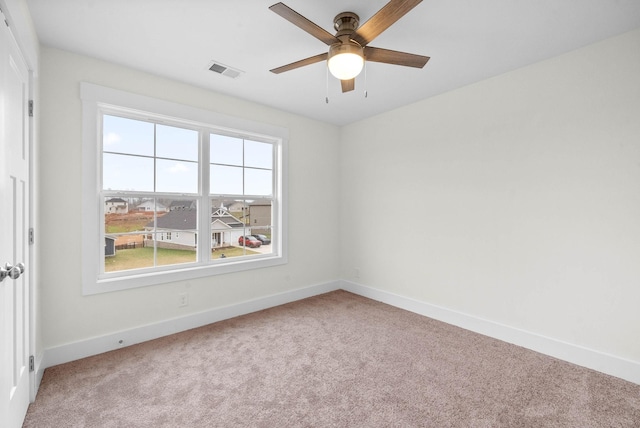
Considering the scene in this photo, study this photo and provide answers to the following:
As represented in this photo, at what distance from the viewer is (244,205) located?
3525 mm

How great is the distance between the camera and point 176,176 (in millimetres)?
2967

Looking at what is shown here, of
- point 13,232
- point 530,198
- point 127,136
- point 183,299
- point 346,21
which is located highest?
point 346,21

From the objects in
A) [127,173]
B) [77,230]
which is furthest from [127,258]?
[127,173]

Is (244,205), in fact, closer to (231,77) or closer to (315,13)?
(231,77)

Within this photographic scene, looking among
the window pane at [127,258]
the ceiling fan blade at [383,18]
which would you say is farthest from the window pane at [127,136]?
the ceiling fan blade at [383,18]

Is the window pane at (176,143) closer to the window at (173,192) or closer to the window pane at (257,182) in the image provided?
the window at (173,192)

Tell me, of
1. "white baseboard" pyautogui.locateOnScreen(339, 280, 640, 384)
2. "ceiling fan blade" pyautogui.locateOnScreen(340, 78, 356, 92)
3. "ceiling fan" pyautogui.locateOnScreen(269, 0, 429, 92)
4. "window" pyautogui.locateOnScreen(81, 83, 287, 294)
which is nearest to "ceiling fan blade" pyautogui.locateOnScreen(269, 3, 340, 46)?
"ceiling fan" pyautogui.locateOnScreen(269, 0, 429, 92)

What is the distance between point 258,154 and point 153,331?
7.35 ft

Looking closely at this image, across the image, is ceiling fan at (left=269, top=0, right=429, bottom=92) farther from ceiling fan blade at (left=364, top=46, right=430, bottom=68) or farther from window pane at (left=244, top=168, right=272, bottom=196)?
window pane at (left=244, top=168, right=272, bottom=196)

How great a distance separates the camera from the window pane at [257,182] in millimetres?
3535

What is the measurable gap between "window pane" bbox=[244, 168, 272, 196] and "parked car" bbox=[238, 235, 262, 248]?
56 cm

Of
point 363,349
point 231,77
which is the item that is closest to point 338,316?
point 363,349

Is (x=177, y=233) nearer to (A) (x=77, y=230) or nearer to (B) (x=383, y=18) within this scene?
(A) (x=77, y=230)

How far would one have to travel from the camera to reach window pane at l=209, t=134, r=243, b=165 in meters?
3.22
